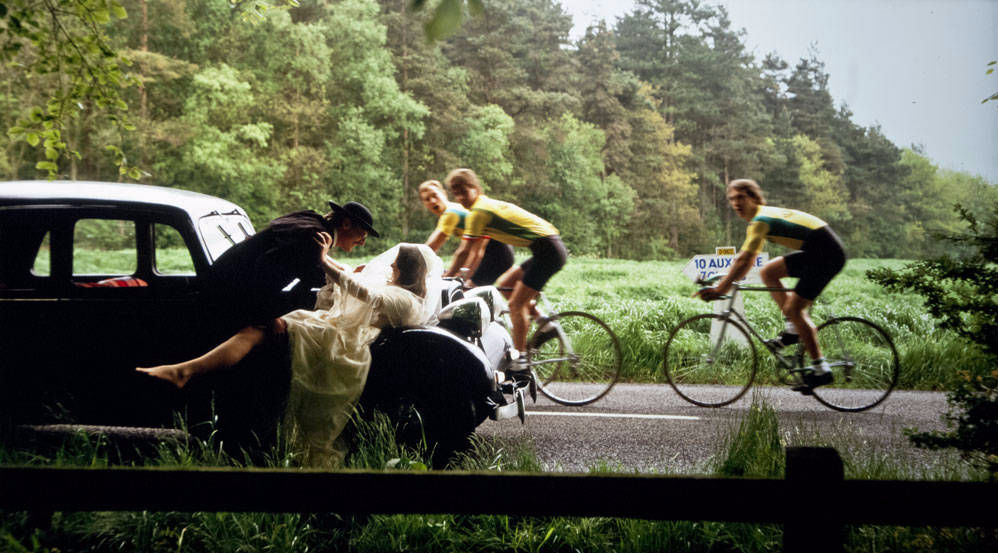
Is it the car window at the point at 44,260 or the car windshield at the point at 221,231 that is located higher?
the car windshield at the point at 221,231

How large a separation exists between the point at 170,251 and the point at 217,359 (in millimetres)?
884

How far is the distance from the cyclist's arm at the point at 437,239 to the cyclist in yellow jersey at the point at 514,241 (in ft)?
0.43

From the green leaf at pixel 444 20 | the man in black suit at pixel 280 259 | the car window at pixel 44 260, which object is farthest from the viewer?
the car window at pixel 44 260

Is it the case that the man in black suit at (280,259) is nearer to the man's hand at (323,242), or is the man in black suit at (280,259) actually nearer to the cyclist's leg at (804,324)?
the man's hand at (323,242)

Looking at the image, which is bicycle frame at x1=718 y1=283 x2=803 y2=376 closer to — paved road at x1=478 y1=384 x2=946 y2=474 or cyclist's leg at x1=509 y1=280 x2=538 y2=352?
paved road at x1=478 y1=384 x2=946 y2=474

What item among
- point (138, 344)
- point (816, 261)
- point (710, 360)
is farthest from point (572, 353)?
point (138, 344)

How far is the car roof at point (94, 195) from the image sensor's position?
11.3 feet

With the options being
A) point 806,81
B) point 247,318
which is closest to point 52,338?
point 247,318

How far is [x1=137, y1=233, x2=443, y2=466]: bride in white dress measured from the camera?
3.05m

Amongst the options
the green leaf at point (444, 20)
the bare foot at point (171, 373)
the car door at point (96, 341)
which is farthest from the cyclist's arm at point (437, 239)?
the green leaf at point (444, 20)

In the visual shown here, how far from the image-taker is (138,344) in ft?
10.6

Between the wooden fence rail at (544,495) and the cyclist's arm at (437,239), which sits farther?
the cyclist's arm at (437,239)

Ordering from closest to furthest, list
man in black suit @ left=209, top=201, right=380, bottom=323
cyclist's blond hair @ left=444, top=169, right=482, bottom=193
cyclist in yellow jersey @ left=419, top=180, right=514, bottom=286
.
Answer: man in black suit @ left=209, top=201, right=380, bottom=323
cyclist's blond hair @ left=444, top=169, right=482, bottom=193
cyclist in yellow jersey @ left=419, top=180, right=514, bottom=286

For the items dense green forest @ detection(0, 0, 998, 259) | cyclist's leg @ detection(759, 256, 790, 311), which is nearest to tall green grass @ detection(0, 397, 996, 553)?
cyclist's leg @ detection(759, 256, 790, 311)
